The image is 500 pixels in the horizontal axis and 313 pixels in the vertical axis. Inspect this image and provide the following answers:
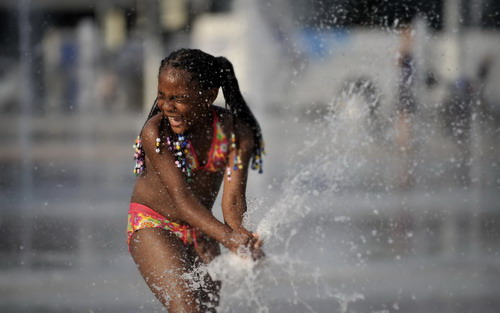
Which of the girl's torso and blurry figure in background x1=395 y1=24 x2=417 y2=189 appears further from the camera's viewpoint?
blurry figure in background x1=395 y1=24 x2=417 y2=189

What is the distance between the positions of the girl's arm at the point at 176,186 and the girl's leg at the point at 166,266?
13 centimetres

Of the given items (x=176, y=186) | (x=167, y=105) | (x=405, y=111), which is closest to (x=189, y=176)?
(x=176, y=186)

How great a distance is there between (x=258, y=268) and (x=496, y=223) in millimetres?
3983

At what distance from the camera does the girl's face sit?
2850 mm

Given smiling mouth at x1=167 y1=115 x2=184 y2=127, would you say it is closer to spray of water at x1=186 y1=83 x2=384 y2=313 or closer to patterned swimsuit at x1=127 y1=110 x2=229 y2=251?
patterned swimsuit at x1=127 y1=110 x2=229 y2=251

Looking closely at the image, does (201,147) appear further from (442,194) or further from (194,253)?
(442,194)

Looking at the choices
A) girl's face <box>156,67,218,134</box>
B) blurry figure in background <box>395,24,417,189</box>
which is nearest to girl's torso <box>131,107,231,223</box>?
girl's face <box>156,67,218,134</box>

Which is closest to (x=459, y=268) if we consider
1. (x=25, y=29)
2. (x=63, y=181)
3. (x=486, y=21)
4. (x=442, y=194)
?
(x=442, y=194)

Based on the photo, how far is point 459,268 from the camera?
5.00m

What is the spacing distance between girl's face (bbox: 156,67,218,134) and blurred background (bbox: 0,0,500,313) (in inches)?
18.9

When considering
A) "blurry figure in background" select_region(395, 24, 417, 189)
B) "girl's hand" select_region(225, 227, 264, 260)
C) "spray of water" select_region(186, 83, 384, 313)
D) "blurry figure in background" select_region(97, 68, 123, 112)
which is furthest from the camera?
"blurry figure in background" select_region(97, 68, 123, 112)

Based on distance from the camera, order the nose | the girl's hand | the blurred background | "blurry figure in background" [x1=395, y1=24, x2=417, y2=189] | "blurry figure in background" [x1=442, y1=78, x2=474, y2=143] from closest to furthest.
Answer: the girl's hand < the nose < the blurred background < "blurry figure in background" [x1=395, y1=24, x2=417, y2=189] < "blurry figure in background" [x1=442, y1=78, x2=474, y2=143]

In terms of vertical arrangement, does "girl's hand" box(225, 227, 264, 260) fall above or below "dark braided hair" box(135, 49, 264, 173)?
→ below

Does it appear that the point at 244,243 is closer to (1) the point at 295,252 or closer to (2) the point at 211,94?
(2) the point at 211,94
